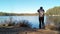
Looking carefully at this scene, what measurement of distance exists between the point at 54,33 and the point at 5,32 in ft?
8.43

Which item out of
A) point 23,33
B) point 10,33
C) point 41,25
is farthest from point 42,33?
point 41,25

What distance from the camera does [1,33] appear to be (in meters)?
10.9

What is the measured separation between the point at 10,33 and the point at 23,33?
0.67 meters

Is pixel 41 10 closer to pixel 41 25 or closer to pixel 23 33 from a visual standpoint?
pixel 41 25

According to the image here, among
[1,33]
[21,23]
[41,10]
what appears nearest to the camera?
[1,33]

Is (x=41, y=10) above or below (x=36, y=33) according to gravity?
above

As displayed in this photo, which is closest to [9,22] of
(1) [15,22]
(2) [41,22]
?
(1) [15,22]

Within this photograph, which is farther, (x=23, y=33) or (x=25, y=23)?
(x=25, y=23)

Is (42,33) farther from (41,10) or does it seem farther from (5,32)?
(41,10)

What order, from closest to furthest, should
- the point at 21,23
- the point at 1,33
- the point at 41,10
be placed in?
the point at 1,33, the point at 41,10, the point at 21,23

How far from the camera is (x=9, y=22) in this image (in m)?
17.2

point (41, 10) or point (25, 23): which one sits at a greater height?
point (41, 10)

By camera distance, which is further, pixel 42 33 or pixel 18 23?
pixel 18 23

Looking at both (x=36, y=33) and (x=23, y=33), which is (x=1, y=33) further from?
(x=36, y=33)
